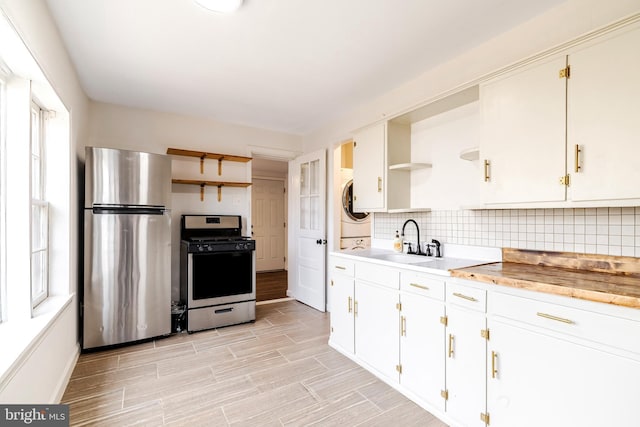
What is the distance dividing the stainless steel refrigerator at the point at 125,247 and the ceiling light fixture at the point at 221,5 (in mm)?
1671

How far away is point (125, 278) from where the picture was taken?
287 centimetres

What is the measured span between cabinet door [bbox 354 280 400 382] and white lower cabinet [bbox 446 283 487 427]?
436 millimetres

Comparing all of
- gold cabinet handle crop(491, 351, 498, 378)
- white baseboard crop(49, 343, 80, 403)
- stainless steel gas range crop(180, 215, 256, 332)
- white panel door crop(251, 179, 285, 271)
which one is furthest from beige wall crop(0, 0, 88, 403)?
white panel door crop(251, 179, 285, 271)

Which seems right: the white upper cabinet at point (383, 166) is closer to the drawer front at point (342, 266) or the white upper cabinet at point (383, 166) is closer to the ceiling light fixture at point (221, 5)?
the drawer front at point (342, 266)

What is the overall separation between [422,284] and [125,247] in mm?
2642

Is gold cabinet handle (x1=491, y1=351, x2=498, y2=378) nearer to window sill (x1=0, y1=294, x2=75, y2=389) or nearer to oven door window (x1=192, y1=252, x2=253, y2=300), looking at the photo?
window sill (x1=0, y1=294, x2=75, y2=389)

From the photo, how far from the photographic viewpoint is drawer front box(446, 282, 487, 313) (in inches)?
64.7

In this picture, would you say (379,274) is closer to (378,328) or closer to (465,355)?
(378,328)

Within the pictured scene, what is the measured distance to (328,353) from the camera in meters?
2.74

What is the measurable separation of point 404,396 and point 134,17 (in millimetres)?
3035

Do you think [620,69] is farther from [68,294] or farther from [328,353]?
[68,294]

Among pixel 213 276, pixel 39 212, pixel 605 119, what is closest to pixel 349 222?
pixel 213 276
